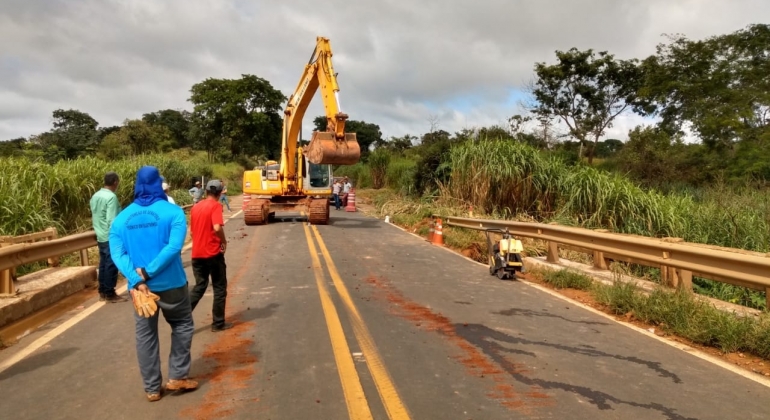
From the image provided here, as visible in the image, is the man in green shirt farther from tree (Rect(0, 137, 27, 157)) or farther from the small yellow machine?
tree (Rect(0, 137, 27, 157))

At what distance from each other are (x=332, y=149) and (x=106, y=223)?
9.48 m

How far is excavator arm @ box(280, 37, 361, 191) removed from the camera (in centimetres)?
1728

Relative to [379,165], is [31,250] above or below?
below

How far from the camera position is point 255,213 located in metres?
19.6

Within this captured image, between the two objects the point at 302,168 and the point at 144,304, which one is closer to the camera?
the point at 144,304

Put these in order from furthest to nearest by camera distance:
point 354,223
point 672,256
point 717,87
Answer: point 717,87
point 354,223
point 672,256

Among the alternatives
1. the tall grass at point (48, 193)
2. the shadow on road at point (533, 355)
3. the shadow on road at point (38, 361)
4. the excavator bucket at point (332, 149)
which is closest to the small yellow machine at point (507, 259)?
the shadow on road at point (533, 355)

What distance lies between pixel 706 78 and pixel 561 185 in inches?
611

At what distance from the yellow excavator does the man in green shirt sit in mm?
9496

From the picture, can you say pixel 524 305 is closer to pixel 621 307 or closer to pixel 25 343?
pixel 621 307

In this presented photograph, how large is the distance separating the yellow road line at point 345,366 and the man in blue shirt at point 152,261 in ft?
4.15

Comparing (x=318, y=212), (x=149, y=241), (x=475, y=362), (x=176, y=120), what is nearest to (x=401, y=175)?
(x=318, y=212)

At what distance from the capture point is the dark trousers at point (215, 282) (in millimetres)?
6445

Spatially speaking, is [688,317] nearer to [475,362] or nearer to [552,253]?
[475,362]
